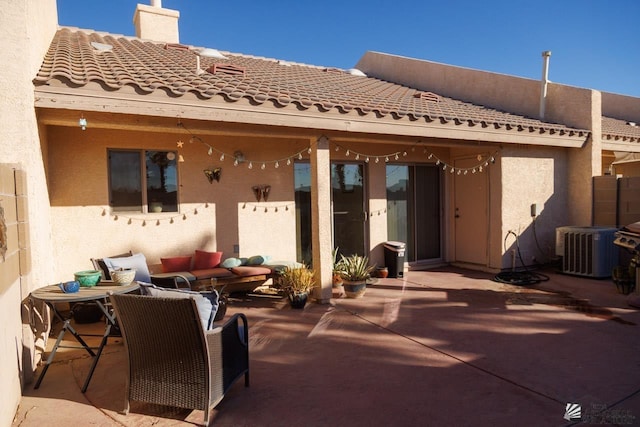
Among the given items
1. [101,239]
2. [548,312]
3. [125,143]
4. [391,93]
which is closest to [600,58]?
[391,93]

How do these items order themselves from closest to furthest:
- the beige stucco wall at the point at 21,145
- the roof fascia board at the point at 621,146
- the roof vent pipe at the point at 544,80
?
the beige stucco wall at the point at 21,145 → the roof vent pipe at the point at 544,80 → the roof fascia board at the point at 621,146

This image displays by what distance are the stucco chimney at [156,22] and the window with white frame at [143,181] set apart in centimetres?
606

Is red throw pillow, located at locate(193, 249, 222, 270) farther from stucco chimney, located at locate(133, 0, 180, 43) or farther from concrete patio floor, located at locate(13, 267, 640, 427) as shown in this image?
stucco chimney, located at locate(133, 0, 180, 43)

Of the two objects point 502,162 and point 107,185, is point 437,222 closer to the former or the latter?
point 502,162

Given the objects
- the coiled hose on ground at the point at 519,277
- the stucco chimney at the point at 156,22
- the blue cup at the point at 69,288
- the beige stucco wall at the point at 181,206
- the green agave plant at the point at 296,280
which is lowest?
the coiled hose on ground at the point at 519,277

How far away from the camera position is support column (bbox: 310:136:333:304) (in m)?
6.42

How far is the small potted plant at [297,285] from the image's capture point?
6211mm

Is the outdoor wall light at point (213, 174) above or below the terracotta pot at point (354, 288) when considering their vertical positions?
above

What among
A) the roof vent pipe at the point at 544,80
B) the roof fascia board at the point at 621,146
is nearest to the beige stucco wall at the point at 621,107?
the roof fascia board at the point at 621,146

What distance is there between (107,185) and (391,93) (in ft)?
22.5

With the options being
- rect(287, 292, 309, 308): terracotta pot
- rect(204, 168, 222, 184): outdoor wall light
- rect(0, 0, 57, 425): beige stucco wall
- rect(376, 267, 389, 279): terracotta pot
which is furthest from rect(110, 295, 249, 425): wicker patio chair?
rect(376, 267, 389, 279): terracotta pot

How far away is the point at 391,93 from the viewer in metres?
10.1

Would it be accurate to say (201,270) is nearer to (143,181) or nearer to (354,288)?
(143,181)

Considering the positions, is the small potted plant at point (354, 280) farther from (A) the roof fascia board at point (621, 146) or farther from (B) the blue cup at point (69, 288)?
(A) the roof fascia board at point (621, 146)
